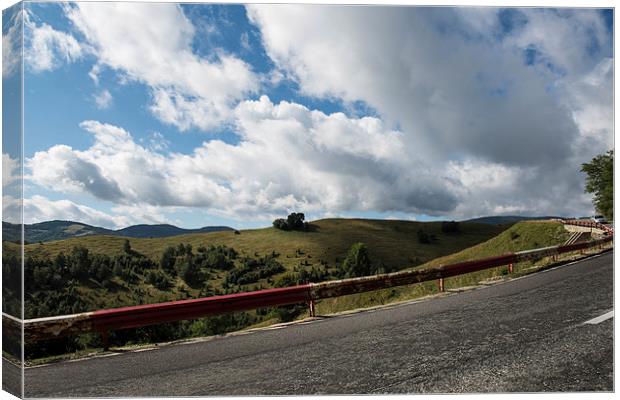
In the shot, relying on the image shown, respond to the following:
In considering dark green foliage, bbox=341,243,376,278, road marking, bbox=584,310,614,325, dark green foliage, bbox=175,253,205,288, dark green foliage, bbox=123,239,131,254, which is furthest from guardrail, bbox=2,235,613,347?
dark green foliage, bbox=123,239,131,254

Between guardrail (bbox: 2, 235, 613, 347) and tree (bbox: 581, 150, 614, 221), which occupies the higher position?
tree (bbox: 581, 150, 614, 221)

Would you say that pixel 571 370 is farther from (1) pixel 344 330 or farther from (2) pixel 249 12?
(2) pixel 249 12

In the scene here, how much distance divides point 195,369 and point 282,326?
2.31m

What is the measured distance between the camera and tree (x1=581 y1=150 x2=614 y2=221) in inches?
253

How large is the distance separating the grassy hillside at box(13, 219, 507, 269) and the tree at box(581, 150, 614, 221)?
5225 mm

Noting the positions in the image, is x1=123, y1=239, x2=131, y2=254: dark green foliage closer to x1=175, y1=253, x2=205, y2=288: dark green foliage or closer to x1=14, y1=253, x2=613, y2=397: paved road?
x1=175, y1=253, x2=205, y2=288: dark green foliage

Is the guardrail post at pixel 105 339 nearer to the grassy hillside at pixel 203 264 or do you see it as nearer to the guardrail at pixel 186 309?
the guardrail at pixel 186 309

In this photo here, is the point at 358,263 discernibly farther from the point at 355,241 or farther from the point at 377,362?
the point at 377,362

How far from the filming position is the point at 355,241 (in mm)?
25375

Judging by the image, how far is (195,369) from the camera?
5.25 meters

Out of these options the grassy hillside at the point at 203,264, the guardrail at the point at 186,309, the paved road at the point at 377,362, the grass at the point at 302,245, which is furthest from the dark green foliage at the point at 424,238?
the paved road at the point at 377,362

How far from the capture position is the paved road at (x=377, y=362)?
15.9 feet

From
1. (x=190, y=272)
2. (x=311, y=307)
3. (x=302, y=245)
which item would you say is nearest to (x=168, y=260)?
(x=190, y=272)

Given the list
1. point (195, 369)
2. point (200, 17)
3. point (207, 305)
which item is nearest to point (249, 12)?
point (200, 17)
